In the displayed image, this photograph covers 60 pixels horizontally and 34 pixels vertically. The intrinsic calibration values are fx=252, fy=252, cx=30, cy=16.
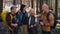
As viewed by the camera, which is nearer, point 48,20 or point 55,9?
point 48,20

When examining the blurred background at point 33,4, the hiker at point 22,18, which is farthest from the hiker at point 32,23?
the blurred background at point 33,4

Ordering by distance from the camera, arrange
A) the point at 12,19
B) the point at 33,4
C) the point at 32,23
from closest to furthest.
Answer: the point at 12,19, the point at 32,23, the point at 33,4

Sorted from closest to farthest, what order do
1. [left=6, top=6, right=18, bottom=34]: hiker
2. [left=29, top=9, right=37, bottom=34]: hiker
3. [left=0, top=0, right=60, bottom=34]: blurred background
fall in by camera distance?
[left=6, top=6, right=18, bottom=34]: hiker → [left=29, top=9, right=37, bottom=34]: hiker → [left=0, top=0, right=60, bottom=34]: blurred background

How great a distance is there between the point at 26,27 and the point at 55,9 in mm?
1212

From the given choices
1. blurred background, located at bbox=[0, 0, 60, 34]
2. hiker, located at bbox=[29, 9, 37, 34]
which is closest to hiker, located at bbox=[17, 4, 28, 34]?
hiker, located at bbox=[29, 9, 37, 34]

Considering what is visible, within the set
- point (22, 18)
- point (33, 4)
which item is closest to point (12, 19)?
point (22, 18)

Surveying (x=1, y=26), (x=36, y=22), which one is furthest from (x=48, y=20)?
(x=1, y=26)

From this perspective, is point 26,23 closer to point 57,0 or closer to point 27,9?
point 27,9

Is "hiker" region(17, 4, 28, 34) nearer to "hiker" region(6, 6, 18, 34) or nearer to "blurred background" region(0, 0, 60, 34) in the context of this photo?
"hiker" region(6, 6, 18, 34)

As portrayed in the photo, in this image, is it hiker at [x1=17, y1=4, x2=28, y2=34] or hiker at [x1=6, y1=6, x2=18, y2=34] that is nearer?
hiker at [x1=6, y1=6, x2=18, y2=34]

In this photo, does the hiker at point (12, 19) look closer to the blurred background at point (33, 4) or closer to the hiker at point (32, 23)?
the blurred background at point (33, 4)

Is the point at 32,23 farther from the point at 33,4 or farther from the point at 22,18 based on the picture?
the point at 33,4

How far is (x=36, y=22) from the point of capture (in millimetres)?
8641

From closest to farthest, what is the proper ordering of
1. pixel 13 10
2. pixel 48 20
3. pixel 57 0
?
pixel 48 20, pixel 13 10, pixel 57 0
